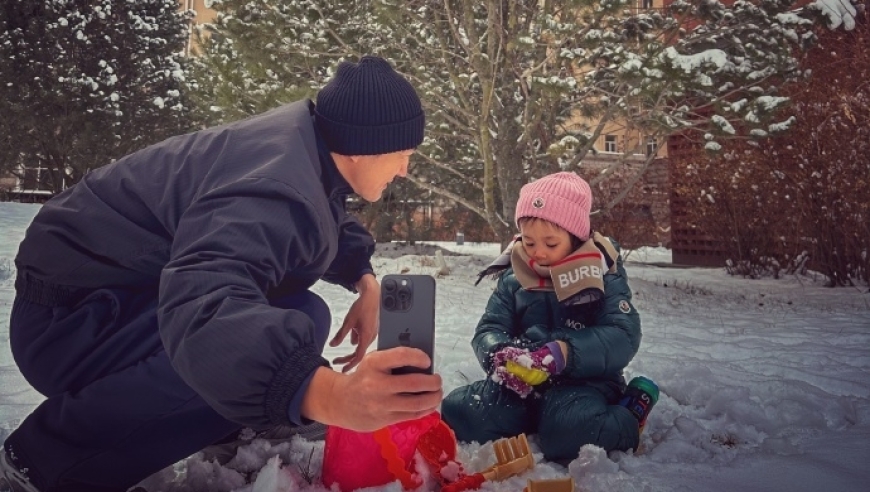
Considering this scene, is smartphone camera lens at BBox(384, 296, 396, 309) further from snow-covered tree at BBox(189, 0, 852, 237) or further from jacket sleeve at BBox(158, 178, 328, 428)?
snow-covered tree at BBox(189, 0, 852, 237)

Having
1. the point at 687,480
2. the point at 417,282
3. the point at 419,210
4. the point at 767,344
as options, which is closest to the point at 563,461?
the point at 687,480

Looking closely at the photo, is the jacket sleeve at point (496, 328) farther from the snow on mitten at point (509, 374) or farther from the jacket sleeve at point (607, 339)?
the jacket sleeve at point (607, 339)

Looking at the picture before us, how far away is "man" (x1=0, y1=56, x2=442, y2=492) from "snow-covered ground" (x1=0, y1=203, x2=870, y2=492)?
290 mm

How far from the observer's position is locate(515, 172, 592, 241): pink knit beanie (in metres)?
2.20

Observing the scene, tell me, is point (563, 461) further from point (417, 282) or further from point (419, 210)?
point (419, 210)

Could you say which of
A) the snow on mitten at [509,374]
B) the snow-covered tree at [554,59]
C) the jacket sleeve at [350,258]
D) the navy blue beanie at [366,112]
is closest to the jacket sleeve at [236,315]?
the navy blue beanie at [366,112]

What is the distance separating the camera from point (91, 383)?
4.25ft

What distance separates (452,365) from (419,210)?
11372 mm

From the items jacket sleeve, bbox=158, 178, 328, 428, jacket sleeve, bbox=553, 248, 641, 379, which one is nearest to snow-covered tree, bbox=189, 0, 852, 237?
jacket sleeve, bbox=553, 248, 641, 379

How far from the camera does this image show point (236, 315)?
0.81m

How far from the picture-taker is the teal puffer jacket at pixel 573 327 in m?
1.93

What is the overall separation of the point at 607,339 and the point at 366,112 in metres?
1.10

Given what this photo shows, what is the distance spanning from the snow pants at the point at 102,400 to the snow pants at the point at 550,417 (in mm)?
841

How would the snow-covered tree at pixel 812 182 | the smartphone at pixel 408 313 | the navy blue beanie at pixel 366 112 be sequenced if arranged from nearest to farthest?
the smartphone at pixel 408 313 < the navy blue beanie at pixel 366 112 < the snow-covered tree at pixel 812 182
